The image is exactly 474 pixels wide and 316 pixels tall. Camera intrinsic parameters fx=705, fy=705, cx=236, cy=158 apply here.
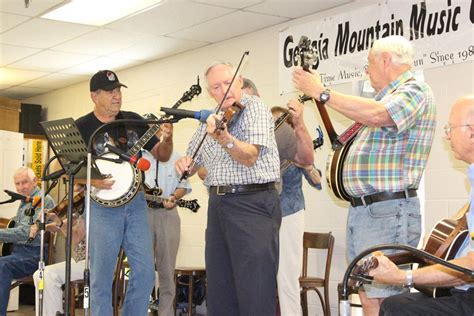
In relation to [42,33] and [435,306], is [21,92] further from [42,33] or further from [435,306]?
[435,306]

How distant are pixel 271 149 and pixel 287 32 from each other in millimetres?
3119

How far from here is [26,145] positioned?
32.9ft

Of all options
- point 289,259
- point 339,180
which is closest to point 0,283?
point 289,259

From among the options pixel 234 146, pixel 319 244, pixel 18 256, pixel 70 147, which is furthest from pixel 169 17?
pixel 234 146

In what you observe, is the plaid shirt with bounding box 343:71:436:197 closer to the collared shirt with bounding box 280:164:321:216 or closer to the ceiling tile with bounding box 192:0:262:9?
the collared shirt with bounding box 280:164:321:216

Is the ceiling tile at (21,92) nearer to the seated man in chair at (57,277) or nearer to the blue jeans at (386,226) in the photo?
the seated man in chair at (57,277)

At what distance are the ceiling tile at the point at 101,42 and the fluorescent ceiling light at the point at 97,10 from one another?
13.0 inches

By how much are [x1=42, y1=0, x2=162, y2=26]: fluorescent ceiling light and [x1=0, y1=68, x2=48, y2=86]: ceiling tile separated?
97.9 inches

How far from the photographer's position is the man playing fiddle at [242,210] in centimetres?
333

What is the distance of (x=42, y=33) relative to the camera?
687cm

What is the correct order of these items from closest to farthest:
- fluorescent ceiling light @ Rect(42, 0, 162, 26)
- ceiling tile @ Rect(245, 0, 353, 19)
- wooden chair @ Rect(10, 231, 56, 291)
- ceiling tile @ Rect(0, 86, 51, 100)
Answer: ceiling tile @ Rect(245, 0, 353, 19), fluorescent ceiling light @ Rect(42, 0, 162, 26), wooden chair @ Rect(10, 231, 56, 291), ceiling tile @ Rect(0, 86, 51, 100)

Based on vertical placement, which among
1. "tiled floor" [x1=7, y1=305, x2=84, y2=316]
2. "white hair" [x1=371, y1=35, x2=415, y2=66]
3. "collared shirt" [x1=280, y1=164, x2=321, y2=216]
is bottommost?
"tiled floor" [x1=7, y1=305, x2=84, y2=316]

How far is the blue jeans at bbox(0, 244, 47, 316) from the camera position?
6184 mm

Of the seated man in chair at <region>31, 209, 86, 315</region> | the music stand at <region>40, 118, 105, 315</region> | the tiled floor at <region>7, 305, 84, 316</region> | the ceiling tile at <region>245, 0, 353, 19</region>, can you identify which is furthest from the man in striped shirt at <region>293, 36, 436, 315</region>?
the tiled floor at <region>7, 305, 84, 316</region>
